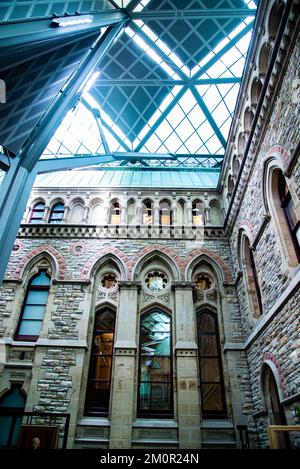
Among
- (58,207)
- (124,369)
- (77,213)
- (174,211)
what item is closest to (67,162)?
(58,207)

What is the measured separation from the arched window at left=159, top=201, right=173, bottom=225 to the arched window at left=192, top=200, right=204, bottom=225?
1007 millimetres

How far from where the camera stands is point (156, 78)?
14195mm

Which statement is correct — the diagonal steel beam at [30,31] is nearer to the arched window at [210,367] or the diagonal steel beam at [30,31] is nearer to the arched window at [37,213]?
A: the arched window at [37,213]

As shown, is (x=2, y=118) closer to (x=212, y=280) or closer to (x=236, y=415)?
(x=212, y=280)

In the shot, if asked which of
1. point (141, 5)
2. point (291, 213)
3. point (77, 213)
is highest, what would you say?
point (141, 5)

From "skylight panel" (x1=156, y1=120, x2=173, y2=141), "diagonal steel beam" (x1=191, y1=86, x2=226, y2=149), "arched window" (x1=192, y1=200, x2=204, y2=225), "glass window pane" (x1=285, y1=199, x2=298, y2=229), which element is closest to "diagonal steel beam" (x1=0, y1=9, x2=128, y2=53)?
"glass window pane" (x1=285, y1=199, x2=298, y2=229)

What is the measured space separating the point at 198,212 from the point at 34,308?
7.46 metres

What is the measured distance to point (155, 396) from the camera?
8891 millimetres

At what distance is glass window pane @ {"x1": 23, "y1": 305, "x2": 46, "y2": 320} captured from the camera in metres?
10.1

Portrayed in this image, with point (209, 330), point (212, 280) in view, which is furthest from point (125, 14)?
point (209, 330)

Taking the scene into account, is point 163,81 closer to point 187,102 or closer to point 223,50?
point 187,102

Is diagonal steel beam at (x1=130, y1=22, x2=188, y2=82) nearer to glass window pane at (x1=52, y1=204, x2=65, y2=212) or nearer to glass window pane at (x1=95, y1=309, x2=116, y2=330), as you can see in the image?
glass window pane at (x1=52, y1=204, x2=65, y2=212)

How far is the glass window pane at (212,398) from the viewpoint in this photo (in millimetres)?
8727

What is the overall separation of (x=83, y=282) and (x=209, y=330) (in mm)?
4743
